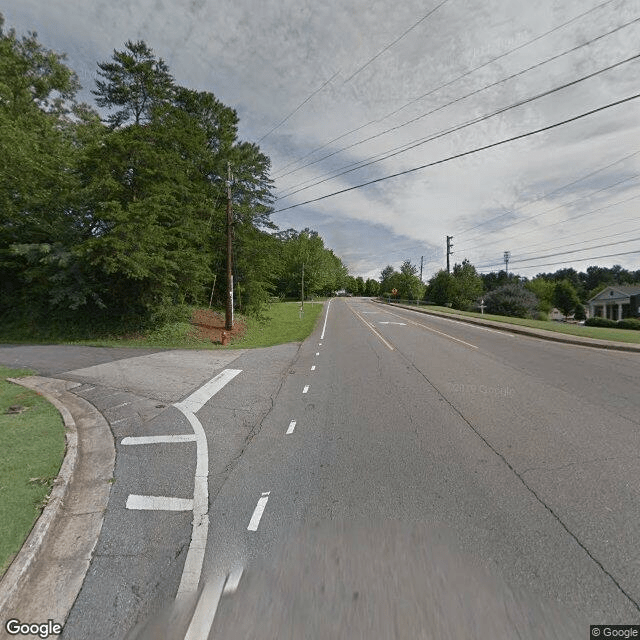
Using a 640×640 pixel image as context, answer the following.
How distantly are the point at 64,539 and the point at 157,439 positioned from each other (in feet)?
6.33

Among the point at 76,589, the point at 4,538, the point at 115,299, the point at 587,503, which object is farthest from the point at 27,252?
the point at 587,503

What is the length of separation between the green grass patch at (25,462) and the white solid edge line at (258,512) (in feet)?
5.98

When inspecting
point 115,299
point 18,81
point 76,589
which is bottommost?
point 76,589

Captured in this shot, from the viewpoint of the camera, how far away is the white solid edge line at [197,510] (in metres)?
2.37

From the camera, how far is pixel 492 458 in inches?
157

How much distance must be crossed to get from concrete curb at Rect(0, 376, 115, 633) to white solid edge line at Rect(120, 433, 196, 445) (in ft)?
0.78

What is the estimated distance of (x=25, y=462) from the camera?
3859 mm

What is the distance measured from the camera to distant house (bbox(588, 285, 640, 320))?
48522 millimetres

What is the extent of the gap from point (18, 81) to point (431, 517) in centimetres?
3170

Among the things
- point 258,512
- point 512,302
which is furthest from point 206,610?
point 512,302

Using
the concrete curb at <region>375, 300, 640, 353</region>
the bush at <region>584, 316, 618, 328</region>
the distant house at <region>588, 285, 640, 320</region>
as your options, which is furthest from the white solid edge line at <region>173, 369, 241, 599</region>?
the distant house at <region>588, 285, 640, 320</region>

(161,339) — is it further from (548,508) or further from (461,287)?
(461,287)

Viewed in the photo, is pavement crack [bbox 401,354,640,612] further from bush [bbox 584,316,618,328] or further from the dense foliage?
the dense foliage

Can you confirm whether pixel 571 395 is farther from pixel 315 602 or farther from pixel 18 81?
pixel 18 81
